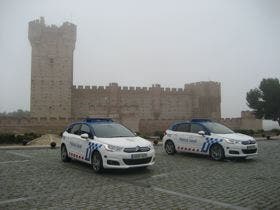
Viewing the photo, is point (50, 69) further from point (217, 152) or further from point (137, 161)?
point (137, 161)

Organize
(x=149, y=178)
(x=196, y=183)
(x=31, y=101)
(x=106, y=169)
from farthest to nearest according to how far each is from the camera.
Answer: (x=31, y=101) → (x=106, y=169) → (x=149, y=178) → (x=196, y=183)

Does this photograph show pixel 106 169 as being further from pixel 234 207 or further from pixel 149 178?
pixel 234 207

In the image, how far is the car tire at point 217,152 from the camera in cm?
1274

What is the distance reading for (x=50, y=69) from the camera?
43.5 metres

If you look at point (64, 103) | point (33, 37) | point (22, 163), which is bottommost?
point (22, 163)

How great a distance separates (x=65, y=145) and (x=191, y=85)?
4369 cm

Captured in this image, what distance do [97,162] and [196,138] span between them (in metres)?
4.67

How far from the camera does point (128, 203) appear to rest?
267 inches

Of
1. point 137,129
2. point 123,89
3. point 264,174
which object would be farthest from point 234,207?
point 123,89

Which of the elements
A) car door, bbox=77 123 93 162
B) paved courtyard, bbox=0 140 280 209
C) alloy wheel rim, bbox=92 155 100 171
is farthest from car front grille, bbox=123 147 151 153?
car door, bbox=77 123 93 162

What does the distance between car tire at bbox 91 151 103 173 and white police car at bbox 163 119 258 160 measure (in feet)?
14.6

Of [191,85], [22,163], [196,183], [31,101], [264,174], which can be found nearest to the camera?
[196,183]

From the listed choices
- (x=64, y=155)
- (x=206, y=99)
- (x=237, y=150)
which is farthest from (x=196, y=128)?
(x=206, y=99)

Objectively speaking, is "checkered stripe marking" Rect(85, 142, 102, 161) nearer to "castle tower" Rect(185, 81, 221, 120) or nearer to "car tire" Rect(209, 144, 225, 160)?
"car tire" Rect(209, 144, 225, 160)
